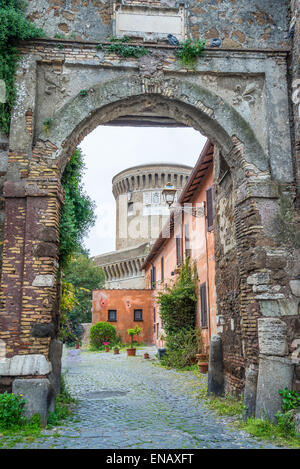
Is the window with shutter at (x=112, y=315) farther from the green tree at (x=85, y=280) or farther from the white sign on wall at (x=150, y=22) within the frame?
the white sign on wall at (x=150, y=22)

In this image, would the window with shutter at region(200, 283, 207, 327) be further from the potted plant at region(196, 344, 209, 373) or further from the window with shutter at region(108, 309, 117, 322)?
the window with shutter at region(108, 309, 117, 322)

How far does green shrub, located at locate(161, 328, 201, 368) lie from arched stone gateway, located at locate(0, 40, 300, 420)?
19.5 ft

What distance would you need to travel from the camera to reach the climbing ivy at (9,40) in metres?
6.93

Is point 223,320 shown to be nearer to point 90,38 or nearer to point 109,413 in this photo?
point 109,413

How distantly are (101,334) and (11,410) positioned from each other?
20986 mm

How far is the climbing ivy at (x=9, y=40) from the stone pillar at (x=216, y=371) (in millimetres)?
5464

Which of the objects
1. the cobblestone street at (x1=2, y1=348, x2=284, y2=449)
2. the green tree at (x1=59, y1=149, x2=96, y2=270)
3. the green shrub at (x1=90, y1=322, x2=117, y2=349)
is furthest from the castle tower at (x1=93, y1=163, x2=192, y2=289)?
the green tree at (x1=59, y1=149, x2=96, y2=270)

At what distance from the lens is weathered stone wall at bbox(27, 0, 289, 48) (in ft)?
24.5

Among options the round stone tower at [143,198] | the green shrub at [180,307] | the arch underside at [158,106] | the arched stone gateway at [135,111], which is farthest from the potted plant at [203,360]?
the round stone tower at [143,198]

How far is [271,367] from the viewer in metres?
6.21

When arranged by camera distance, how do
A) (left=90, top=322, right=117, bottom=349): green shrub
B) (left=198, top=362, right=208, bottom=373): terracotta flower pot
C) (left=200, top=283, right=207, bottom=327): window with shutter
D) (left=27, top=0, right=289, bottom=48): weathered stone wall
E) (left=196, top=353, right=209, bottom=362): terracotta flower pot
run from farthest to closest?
(left=90, top=322, right=117, bottom=349): green shrub < (left=200, top=283, right=207, bottom=327): window with shutter < (left=196, top=353, right=209, bottom=362): terracotta flower pot < (left=198, top=362, right=208, bottom=373): terracotta flower pot < (left=27, top=0, right=289, bottom=48): weathered stone wall

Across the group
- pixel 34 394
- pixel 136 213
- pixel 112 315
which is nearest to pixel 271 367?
pixel 34 394

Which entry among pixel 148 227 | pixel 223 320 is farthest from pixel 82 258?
pixel 223 320

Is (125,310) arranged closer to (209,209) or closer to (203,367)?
(203,367)
